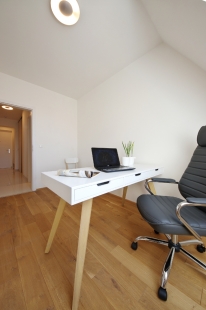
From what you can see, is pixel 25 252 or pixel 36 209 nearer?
pixel 25 252

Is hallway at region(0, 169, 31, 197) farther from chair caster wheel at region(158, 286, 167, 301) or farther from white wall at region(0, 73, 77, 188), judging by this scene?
chair caster wheel at region(158, 286, 167, 301)

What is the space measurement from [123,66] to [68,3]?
110 cm

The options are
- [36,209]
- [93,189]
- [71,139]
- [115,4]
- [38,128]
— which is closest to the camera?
[93,189]

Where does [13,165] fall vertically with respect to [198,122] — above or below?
below

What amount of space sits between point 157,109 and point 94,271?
2.04 meters

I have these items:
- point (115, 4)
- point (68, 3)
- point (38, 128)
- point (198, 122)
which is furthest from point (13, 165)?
point (198, 122)

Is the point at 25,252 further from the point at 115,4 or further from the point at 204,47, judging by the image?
the point at 115,4

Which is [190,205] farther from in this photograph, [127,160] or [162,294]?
[127,160]

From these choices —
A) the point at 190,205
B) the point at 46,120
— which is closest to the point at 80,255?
the point at 190,205

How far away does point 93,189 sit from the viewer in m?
0.69

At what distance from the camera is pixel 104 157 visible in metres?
1.33

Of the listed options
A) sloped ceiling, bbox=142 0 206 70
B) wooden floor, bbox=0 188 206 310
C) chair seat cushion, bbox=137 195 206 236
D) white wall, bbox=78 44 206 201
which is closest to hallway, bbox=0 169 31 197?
wooden floor, bbox=0 188 206 310

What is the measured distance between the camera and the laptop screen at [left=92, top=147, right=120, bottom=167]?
4.09 ft

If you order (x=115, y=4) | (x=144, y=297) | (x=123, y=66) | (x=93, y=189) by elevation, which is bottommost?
(x=144, y=297)
